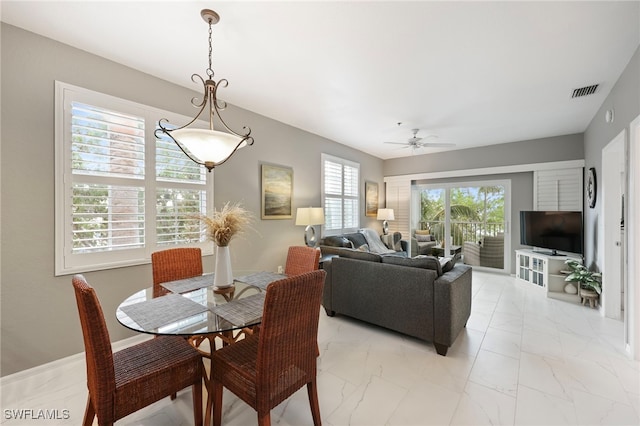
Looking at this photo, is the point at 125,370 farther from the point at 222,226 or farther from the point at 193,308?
the point at 222,226

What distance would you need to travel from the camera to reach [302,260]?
2.59 m

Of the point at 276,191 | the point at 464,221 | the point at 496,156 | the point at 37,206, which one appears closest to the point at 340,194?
the point at 276,191

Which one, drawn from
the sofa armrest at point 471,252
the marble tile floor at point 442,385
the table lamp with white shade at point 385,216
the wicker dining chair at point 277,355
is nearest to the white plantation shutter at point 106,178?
the marble tile floor at point 442,385

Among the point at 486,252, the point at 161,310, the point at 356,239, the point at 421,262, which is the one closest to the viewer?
the point at 161,310

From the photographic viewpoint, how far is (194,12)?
1.87 metres

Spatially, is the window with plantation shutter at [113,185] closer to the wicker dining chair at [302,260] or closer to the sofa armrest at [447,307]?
the wicker dining chair at [302,260]

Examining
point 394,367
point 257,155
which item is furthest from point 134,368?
point 257,155

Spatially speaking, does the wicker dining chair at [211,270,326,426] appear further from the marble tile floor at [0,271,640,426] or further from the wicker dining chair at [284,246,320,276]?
the wicker dining chair at [284,246,320,276]

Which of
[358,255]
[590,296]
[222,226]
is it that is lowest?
[590,296]

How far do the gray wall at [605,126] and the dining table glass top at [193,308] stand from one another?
3.41 m

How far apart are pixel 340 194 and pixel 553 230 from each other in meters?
3.67

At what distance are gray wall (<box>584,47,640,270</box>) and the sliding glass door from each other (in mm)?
1408

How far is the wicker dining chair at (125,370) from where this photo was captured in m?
1.20

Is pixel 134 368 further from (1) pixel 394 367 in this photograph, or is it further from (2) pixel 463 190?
(2) pixel 463 190
